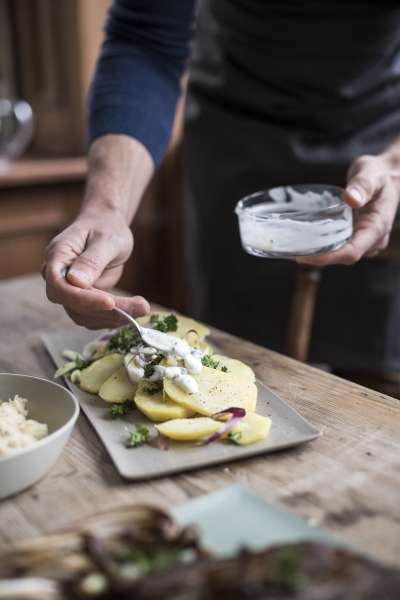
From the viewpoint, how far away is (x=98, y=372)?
1.07 m

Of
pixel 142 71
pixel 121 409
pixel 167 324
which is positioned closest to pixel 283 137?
pixel 142 71

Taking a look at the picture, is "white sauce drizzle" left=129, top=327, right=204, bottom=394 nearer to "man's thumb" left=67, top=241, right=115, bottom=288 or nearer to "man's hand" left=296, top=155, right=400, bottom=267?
"man's thumb" left=67, top=241, right=115, bottom=288

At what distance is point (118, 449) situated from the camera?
2.85ft

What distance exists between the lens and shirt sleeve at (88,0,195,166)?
4.85 feet

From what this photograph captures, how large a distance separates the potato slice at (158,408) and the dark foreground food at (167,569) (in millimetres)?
270

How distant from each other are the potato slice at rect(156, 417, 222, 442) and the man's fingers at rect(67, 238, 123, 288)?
0.29 meters

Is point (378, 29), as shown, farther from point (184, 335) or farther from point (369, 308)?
point (184, 335)

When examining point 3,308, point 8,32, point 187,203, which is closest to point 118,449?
point 3,308

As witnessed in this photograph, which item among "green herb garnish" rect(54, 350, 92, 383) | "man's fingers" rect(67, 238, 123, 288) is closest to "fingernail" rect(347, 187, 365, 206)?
"man's fingers" rect(67, 238, 123, 288)

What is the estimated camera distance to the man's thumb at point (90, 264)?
1062 mm

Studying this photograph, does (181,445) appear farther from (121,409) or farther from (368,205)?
(368,205)

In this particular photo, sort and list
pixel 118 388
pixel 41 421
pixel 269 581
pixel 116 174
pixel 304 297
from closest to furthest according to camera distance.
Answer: pixel 269 581
pixel 41 421
pixel 118 388
pixel 116 174
pixel 304 297

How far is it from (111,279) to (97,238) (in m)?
0.11

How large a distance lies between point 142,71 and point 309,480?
108 centimetres
